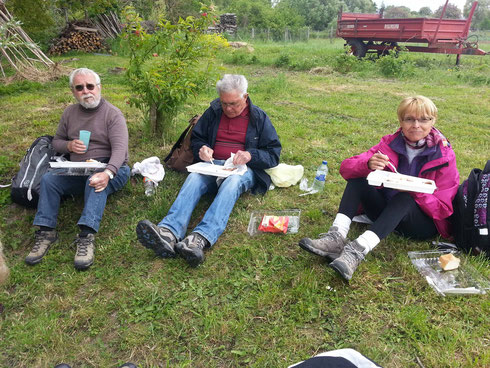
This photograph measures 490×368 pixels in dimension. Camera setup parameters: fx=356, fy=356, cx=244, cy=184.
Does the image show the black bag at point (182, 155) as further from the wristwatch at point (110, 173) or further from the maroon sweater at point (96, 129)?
the wristwatch at point (110, 173)

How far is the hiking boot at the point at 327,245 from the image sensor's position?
255 cm

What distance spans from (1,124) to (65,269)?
3.91 meters

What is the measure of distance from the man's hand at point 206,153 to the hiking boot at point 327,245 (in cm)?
133

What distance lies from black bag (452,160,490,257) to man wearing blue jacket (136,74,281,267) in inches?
63.8

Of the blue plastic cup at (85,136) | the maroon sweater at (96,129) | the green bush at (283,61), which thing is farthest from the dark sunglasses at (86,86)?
Answer: the green bush at (283,61)

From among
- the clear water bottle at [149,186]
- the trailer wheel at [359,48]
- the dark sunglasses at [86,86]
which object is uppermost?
the dark sunglasses at [86,86]

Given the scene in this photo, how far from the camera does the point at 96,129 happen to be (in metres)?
3.29

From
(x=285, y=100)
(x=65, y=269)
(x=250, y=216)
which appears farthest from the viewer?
(x=285, y=100)

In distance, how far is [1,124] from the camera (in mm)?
5465

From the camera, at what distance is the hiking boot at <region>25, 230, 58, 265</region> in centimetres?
283

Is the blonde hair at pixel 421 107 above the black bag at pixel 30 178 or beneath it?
above

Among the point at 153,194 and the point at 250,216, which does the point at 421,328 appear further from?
the point at 153,194

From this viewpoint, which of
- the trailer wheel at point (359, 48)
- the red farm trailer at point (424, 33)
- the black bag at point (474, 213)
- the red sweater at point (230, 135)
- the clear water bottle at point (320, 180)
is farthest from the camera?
the trailer wheel at point (359, 48)

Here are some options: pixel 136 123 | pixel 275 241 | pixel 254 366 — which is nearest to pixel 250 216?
pixel 275 241
